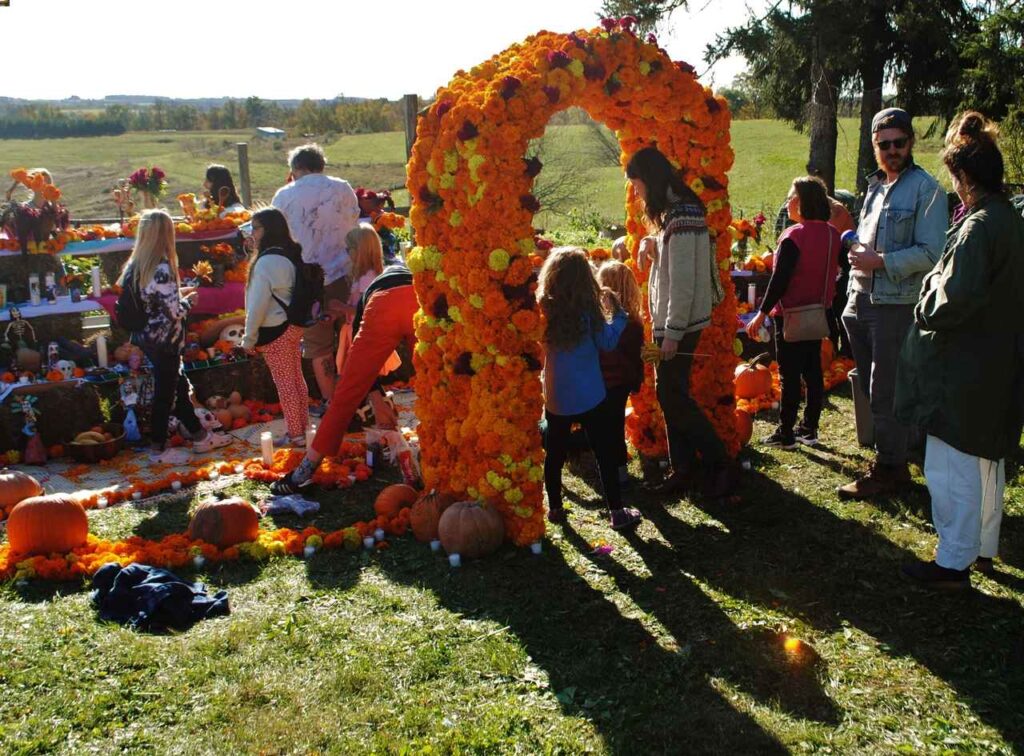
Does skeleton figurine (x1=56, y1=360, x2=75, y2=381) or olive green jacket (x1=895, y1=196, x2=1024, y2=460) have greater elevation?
olive green jacket (x1=895, y1=196, x2=1024, y2=460)

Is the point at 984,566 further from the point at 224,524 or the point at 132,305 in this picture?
the point at 132,305

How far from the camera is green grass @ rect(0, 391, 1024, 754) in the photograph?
3.86 meters

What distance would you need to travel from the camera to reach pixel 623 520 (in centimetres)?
604

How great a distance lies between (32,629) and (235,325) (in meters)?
5.67

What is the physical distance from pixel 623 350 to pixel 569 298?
2.42ft

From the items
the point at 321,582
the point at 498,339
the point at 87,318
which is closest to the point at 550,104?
the point at 498,339

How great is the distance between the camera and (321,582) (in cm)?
555

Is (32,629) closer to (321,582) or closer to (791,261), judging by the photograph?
(321,582)

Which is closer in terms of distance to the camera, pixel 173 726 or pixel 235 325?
pixel 173 726

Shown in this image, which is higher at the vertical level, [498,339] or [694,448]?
[498,339]

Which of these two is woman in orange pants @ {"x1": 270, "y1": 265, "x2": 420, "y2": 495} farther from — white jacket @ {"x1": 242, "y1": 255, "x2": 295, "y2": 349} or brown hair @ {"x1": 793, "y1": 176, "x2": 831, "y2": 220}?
brown hair @ {"x1": 793, "y1": 176, "x2": 831, "y2": 220}

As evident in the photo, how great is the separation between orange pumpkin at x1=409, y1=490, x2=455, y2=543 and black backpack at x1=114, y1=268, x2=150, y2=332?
328cm

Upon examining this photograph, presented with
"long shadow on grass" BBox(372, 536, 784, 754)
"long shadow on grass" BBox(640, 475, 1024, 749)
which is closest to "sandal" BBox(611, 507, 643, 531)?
"long shadow on grass" BBox(640, 475, 1024, 749)

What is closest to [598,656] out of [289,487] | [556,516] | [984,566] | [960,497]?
[556,516]
